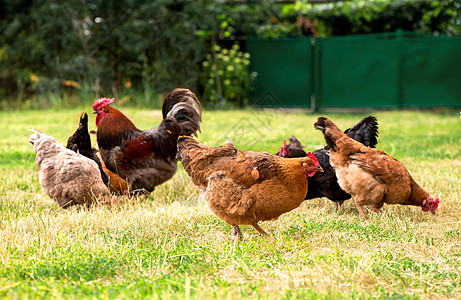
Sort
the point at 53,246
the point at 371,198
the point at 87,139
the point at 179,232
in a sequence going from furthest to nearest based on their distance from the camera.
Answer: the point at 87,139 < the point at 371,198 < the point at 179,232 < the point at 53,246

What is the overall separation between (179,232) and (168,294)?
1.46m

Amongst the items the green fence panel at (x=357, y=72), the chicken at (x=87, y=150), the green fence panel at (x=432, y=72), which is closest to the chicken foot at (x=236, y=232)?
the chicken at (x=87, y=150)

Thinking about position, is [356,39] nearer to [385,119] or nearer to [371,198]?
[385,119]

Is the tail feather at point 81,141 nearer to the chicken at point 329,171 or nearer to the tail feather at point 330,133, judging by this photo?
the chicken at point 329,171

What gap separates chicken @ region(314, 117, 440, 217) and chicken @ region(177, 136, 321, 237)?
0.91 metres

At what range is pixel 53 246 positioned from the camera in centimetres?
391

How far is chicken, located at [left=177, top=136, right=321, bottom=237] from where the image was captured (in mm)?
4105

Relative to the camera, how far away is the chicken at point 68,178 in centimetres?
518

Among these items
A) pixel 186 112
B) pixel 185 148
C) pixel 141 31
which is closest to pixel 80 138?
pixel 186 112

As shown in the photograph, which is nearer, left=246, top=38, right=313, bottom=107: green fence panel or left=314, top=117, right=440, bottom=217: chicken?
left=314, top=117, right=440, bottom=217: chicken

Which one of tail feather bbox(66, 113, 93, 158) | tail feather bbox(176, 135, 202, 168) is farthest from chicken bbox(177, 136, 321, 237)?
tail feather bbox(66, 113, 93, 158)

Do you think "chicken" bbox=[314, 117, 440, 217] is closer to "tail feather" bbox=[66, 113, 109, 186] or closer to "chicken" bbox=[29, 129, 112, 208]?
"chicken" bbox=[29, 129, 112, 208]

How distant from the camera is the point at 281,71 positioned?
15445 millimetres

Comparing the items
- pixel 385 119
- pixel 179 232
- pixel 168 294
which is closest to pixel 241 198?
pixel 179 232
